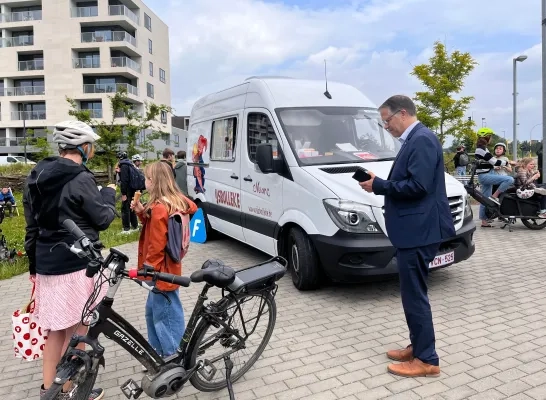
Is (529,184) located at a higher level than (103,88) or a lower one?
lower

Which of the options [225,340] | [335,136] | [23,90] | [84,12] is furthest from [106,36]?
[225,340]

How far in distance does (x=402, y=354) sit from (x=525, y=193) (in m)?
6.70

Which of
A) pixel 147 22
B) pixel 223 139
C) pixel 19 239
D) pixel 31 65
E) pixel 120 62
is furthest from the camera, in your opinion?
pixel 147 22

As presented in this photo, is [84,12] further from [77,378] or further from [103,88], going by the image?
[77,378]

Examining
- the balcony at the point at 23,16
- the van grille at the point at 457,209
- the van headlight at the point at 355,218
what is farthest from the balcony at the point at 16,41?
the van grille at the point at 457,209

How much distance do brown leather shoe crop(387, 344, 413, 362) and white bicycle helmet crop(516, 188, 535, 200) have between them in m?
6.62

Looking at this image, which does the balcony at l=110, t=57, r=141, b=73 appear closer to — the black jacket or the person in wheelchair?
the person in wheelchair

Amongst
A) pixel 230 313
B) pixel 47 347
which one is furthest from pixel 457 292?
pixel 47 347

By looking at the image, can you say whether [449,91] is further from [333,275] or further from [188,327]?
[188,327]

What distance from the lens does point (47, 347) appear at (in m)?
3.20

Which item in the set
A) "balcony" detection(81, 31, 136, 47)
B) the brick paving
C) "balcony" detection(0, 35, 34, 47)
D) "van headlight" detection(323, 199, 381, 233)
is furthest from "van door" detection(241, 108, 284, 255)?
"balcony" detection(0, 35, 34, 47)

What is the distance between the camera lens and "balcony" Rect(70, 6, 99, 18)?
50.6 metres

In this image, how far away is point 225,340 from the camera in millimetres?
3441

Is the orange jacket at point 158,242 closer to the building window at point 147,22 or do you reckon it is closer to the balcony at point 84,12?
the balcony at point 84,12
